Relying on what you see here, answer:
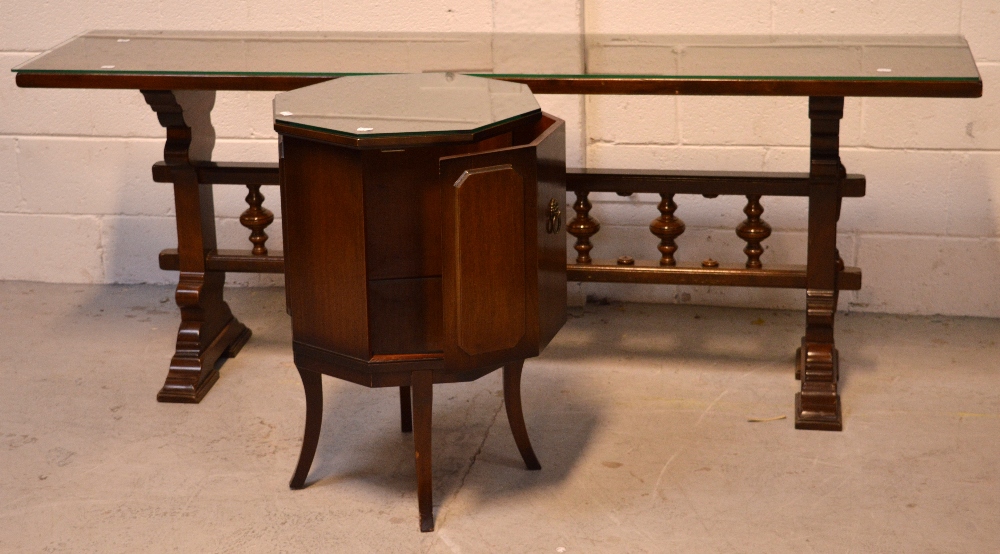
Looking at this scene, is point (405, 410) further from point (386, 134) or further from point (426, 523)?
point (386, 134)

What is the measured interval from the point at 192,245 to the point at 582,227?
97 cm

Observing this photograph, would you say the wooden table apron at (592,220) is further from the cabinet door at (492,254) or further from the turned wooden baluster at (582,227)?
the cabinet door at (492,254)

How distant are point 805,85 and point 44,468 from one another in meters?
1.76

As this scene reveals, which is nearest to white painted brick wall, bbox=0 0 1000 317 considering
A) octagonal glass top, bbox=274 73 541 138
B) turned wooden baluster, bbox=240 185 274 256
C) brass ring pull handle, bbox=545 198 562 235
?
turned wooden baluster, bbox=240 185 274 256

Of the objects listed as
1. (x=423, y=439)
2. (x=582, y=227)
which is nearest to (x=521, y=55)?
(x=582, y=227)

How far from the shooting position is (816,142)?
2.44 metres

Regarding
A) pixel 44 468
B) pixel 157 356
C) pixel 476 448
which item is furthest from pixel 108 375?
pixel 476 448

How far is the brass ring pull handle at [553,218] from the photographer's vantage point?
2004 millimetres

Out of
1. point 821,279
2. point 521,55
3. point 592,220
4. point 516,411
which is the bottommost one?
point 516,411

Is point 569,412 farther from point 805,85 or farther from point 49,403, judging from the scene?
point 49,403

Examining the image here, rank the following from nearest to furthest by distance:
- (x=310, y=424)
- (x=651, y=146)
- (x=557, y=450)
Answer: (x=310, y=424)
(x=557, y=450)
(x=651, y=146)

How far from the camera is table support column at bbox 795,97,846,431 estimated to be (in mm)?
2434

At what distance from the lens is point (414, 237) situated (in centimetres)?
190

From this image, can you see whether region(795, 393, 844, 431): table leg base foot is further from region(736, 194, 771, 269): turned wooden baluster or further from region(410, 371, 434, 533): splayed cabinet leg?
region(410, 371, 434, 533): splayed cabinet leg
